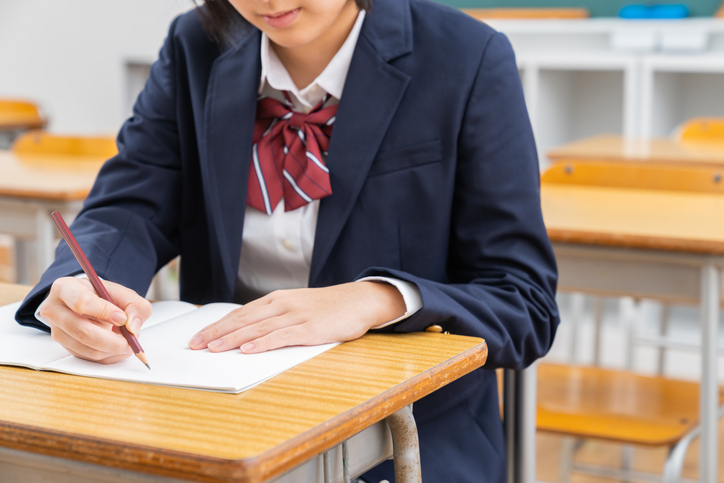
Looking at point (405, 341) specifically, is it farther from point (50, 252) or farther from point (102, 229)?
point (50, 252)

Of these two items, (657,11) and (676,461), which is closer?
(676,461)

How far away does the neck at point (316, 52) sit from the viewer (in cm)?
119

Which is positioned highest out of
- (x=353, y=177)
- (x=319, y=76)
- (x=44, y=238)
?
(x=319, y=76)

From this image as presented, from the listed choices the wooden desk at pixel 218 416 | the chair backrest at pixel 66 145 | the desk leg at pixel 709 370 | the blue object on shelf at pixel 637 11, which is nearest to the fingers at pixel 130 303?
the wooden desk at pixel 218 416

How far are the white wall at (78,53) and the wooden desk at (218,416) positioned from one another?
4098 millimetres

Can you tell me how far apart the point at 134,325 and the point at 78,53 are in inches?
180

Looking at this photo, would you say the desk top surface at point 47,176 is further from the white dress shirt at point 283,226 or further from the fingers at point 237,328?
the fingers at point 237,328

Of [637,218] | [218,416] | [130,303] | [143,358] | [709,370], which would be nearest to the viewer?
[218,416]

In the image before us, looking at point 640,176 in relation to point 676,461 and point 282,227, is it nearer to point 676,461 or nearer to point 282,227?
point 676,461

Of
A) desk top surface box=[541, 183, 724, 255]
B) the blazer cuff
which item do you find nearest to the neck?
the blazer cuff

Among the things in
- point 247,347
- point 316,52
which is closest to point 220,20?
point 316,52

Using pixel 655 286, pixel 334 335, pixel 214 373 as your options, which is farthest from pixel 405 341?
pixel 655 286

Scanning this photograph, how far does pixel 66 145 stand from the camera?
3.08 m

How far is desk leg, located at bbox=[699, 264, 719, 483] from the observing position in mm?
1544
